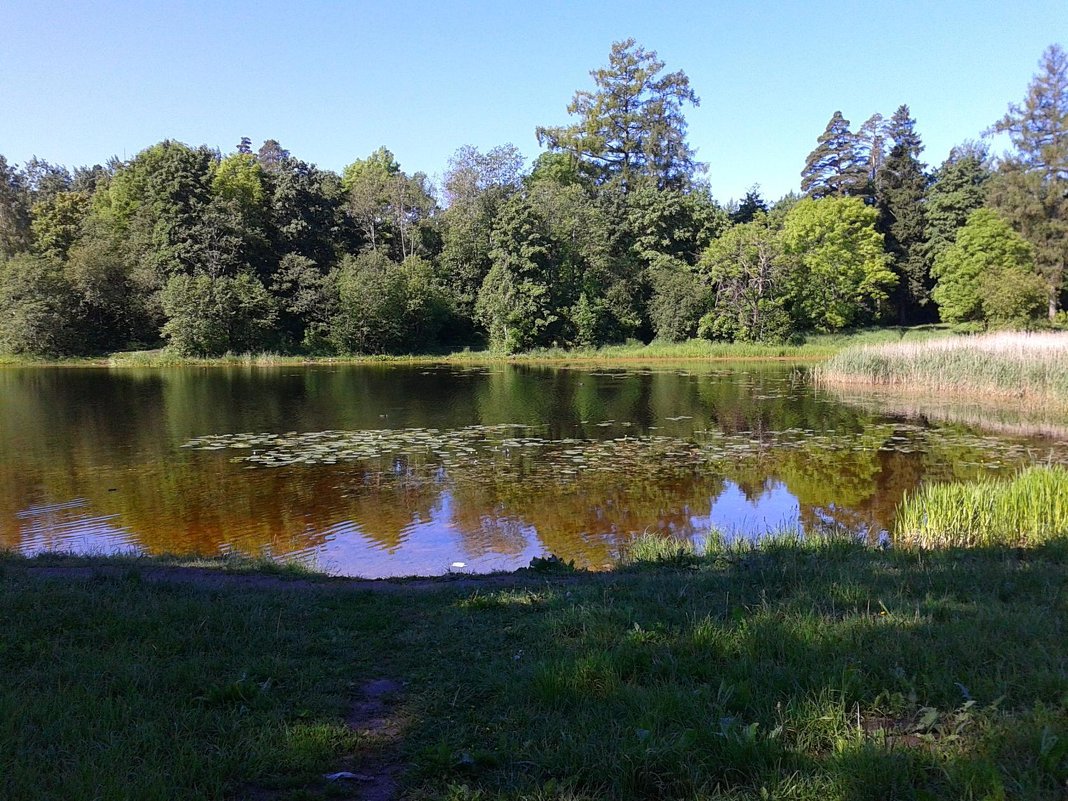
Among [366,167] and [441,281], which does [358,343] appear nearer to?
[441,281]

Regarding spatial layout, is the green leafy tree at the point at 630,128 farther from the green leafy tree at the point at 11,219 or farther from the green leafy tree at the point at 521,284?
the green leafy tree at the point at 11,219

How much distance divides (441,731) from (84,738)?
65.7 inches

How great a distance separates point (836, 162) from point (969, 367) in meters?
47.8

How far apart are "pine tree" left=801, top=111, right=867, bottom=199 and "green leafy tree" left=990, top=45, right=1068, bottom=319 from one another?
14.7 metres

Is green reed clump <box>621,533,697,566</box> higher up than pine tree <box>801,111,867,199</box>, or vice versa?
pine tree <box>801,111,867,199</box>

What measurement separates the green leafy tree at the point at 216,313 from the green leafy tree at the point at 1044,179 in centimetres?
5456

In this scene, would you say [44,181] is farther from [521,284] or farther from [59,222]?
[521,284]

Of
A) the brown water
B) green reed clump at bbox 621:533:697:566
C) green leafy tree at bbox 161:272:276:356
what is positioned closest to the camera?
green reed clump at bbox 621:533:697:566

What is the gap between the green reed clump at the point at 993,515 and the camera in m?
8.70

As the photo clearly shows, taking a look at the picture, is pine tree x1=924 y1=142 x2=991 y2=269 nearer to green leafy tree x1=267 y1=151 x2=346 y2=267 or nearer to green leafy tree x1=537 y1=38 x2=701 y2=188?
green leafy tree x1=537 y1=38 x2=701 y2=188

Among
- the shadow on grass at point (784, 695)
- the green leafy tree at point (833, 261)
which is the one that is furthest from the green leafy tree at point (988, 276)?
the shadow on grass at point (784, 695)

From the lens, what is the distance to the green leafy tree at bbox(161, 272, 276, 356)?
167ft

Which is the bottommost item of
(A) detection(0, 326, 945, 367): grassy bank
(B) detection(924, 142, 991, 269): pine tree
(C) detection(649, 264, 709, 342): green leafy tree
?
(A) detection(0, 326, 945, 367): grassy bank

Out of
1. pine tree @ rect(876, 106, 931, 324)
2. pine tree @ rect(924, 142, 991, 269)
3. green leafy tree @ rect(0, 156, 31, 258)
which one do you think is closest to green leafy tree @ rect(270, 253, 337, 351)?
green leafy tree @ rect(0, 156, 31, 258)
